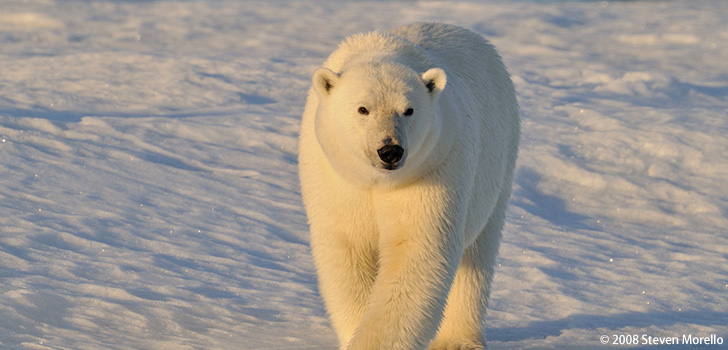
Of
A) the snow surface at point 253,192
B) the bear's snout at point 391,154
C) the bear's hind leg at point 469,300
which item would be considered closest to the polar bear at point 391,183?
the bear's snout at point 391,154

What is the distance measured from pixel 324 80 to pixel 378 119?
1.12ft

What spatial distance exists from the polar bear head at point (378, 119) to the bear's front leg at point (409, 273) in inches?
6.2

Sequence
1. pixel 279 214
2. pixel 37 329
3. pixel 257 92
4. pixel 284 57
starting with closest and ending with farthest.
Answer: pixel 37 329, pixel 279 214, pixel 257 92, pixel 284 57

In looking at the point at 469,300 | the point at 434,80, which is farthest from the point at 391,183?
the point at 469,300

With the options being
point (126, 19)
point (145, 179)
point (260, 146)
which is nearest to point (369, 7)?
point (126, 19)

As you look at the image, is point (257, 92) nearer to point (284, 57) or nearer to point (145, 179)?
point (284, 57)

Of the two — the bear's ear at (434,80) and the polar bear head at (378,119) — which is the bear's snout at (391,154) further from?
the bear's ear at (434,80)

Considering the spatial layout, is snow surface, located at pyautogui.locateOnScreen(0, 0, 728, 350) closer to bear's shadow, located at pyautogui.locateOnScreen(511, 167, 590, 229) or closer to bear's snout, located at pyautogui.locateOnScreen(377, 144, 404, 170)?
bear's shadow, located at pyautogui.locateOnScreen(511, 167, 590, 229)

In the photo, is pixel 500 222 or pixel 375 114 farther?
pixel 500 222

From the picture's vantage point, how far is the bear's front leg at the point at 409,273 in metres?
3.52

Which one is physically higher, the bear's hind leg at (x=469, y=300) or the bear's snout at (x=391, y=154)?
the bear's snout at (x=391, y=154)

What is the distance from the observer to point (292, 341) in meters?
4.24

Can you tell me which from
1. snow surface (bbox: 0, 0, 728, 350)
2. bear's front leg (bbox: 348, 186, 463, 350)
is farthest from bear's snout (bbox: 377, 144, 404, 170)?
snow surface (bbox: 0, 0, 728, 350)

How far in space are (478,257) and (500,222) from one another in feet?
0.85
